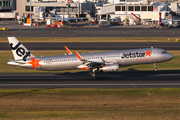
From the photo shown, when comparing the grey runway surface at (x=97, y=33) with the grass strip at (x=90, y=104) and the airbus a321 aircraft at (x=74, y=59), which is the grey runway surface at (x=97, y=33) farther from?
the grass strip at (x=90, y=104)

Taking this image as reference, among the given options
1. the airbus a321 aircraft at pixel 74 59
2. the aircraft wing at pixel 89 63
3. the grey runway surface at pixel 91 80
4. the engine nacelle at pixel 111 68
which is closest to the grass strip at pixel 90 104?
the grey runway surface at pixel 91 80

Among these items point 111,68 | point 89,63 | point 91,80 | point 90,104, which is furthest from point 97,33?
point 90,104

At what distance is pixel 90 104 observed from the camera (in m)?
35.5

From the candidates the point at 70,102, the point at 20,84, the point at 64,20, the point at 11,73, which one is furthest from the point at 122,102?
the point at 64,20

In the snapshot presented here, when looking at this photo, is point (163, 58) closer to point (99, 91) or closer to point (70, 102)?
point (99, 91)

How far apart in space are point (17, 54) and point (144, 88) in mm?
23399

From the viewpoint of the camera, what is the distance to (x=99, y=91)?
41344 mm

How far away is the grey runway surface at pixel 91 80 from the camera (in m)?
45.1

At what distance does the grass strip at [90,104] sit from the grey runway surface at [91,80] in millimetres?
2838

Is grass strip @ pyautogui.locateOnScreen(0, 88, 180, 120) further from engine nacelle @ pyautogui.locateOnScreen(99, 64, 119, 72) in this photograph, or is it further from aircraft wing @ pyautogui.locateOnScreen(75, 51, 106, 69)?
aircraft wing @ pyautogui.locateOnScreen(75, 51, 106, 69)

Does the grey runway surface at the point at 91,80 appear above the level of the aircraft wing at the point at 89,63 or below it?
below

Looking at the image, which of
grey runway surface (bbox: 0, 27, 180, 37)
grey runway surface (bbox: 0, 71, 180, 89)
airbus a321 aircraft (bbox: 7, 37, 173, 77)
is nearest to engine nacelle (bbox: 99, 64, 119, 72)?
airbus a321 aircraft (bbox: 7, 37, 173, 77)

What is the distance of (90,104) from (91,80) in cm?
1381

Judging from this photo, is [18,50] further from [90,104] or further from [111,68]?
[90,104]
